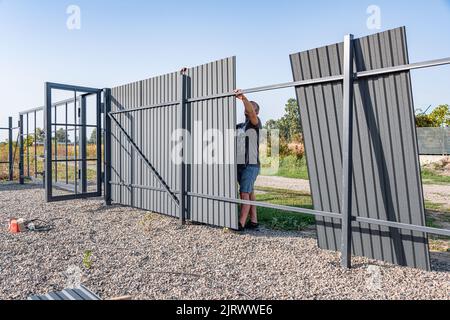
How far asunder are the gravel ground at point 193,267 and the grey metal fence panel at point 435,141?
18.8 metres

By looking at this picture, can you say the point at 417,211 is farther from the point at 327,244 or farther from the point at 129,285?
the point at 129,285

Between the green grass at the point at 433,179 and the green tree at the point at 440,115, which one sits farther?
the green tree at the point at 440,115

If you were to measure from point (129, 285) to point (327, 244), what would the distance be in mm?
2448

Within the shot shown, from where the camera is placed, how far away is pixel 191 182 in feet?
18.5

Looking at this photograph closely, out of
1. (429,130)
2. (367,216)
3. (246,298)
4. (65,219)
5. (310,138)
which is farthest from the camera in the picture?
(429,130)

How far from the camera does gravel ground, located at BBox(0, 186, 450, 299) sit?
3.10 m

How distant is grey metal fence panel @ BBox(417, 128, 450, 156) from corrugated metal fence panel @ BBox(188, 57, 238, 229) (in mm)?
18460

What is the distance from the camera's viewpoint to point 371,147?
A: 12.3 feet

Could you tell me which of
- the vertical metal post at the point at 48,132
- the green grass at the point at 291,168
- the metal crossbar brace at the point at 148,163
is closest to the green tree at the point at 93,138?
the metal crossbar brace at the point at 148,163

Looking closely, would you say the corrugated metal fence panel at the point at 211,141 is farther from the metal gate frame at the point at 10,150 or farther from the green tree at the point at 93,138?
the metal gate frame at the point at 10,150

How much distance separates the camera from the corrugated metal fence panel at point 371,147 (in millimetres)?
3488

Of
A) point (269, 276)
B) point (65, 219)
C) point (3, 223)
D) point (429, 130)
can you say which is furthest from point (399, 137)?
point (429, 130)

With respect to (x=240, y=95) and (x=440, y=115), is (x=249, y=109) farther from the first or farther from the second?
(x=440, y=115)

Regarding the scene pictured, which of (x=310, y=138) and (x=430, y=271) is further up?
(x=310, y=138)
